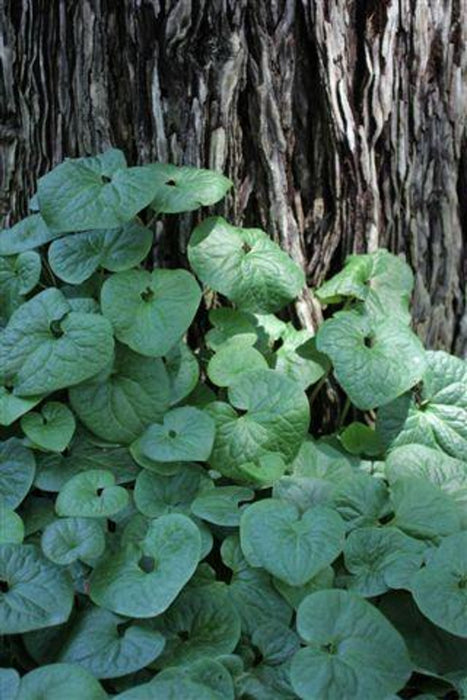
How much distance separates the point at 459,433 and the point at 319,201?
2.16 ft

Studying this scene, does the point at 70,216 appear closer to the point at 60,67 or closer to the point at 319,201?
the point at 60,67

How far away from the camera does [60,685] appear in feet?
4.93

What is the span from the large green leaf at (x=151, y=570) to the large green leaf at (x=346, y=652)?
236 mm

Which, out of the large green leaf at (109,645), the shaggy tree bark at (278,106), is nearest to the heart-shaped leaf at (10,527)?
the large green leaf at (109,645)

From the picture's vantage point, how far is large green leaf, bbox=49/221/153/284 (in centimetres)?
207

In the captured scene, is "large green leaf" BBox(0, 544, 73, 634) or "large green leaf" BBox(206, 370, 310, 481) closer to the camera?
"large green leaf" BBox(0, 544, 73, 634)

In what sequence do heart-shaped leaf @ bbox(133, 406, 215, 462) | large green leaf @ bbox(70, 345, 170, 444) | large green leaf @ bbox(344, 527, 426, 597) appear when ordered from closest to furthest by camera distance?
large green leaf @ bbox(344, 527, 426, 597), heart-shaped leaf @ bbox(133, 406, 215, 462), large green leaf @ bbox(70, 345, 170, 444)

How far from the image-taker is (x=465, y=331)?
2.36m

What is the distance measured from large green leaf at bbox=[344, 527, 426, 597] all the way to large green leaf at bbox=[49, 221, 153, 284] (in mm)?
805

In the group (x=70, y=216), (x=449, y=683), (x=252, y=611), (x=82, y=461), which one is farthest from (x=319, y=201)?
(x=449, y=683)

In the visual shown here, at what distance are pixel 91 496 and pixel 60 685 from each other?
16.6 inches

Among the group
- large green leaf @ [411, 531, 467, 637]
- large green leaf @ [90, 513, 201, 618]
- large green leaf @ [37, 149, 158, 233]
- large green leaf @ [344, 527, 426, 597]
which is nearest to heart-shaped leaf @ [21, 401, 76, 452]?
large green leaf @ [90, 513, 201, 618]

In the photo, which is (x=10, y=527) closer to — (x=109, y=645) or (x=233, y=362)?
(x=109, y=645)

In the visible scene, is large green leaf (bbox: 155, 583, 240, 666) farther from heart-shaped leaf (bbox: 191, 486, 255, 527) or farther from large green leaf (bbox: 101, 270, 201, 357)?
large green leaf (bbox: 101, 270, 201, 357)
